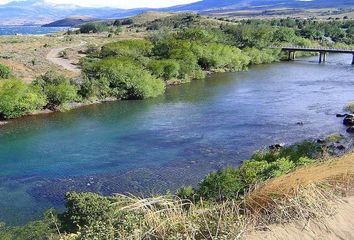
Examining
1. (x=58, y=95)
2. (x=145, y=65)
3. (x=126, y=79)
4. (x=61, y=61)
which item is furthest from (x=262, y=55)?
(x=58, y=95)

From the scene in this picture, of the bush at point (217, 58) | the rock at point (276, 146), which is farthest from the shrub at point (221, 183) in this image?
the bush at point (217, 58)

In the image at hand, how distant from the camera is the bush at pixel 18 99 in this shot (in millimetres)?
46750

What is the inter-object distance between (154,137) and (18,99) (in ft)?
59.2

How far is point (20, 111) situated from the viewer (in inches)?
1884

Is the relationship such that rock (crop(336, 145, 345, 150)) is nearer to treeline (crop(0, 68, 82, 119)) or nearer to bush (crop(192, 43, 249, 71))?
treeline (crop(0, 68, 82, 119))

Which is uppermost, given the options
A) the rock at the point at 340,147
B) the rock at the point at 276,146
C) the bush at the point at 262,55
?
the rock at the point at 340,147

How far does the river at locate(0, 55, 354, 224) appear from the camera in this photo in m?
28.0

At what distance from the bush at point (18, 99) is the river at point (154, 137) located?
6.60 feet

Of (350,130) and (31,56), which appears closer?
(350,130)

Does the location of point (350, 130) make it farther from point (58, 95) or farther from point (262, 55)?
point (262, 55)

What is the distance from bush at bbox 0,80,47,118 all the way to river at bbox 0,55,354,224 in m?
2.01

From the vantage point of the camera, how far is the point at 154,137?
3778cm

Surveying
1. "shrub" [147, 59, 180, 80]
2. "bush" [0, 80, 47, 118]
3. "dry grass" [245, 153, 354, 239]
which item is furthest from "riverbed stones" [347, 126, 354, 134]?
"dry grass" [245, 153, 354, 239]

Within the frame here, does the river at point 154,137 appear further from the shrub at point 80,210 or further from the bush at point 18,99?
the shrub at point 80,210
